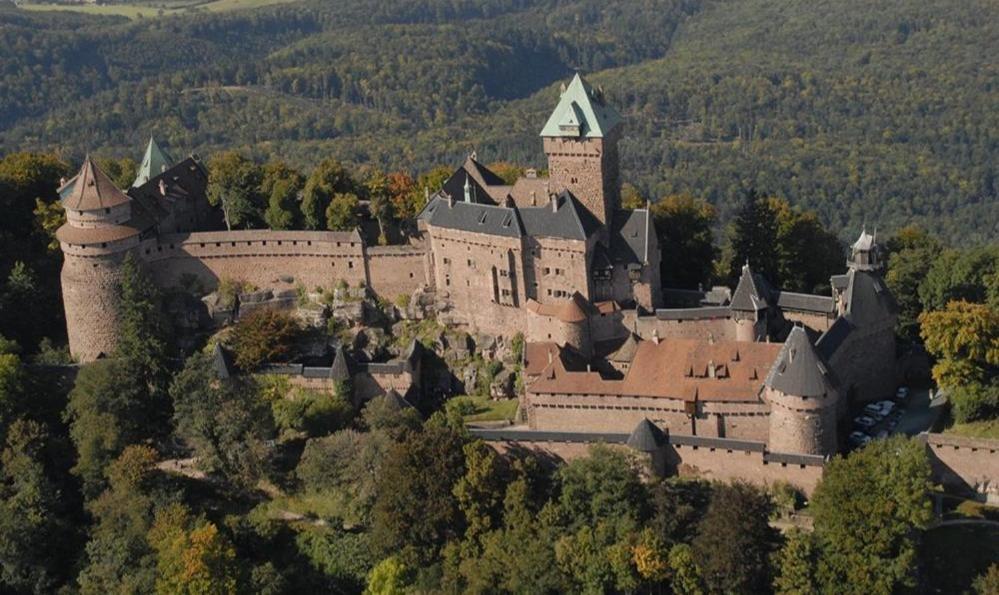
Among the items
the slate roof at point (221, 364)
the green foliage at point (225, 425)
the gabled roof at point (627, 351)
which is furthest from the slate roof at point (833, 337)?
the slate roof at point (221, 364)

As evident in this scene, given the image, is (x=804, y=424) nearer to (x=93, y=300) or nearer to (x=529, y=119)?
(x=93, y=300)

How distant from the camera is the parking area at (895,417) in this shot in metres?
58.0

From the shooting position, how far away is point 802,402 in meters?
54.2

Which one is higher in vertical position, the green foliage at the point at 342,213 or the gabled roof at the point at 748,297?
the green foliage at the point at 342,213

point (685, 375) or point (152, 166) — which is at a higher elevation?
point (152, 166)

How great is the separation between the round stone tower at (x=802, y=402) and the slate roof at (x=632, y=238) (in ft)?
34.6

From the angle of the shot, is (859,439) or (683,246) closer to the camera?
(859,439)

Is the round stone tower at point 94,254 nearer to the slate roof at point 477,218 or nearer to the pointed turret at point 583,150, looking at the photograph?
the slate roof at point 477,218

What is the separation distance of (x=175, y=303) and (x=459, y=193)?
16702mm

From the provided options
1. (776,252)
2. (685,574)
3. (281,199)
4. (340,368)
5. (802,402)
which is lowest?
(685,574)

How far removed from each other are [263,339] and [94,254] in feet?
35.7

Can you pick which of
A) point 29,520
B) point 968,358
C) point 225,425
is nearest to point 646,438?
point 968,358

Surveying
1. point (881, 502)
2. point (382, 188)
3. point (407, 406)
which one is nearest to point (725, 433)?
point (881, 502)

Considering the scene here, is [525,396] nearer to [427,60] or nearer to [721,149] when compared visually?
[721,149]
